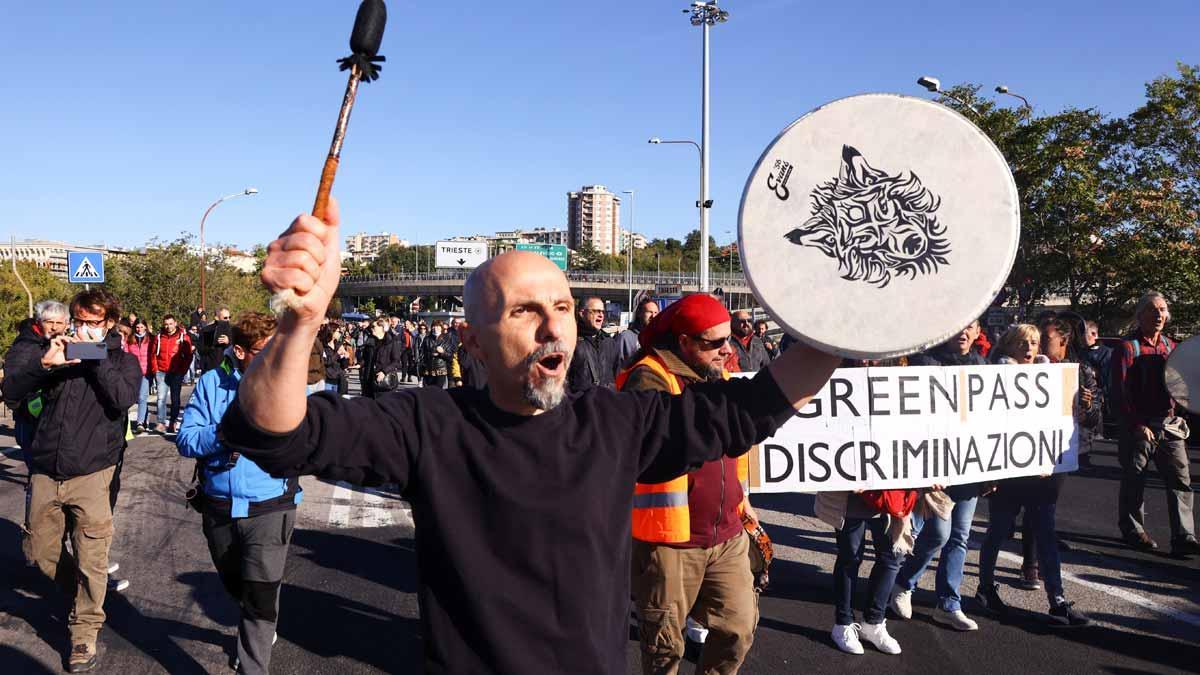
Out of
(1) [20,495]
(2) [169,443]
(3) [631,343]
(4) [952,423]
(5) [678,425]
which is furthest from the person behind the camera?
(2) [169,443]

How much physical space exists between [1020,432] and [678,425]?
4516 mm

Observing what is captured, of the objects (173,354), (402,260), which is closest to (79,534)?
(173,354)

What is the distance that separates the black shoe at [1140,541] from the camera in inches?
285

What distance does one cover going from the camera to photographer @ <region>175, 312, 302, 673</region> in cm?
408

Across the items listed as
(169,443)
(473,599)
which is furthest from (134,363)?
(169,443)

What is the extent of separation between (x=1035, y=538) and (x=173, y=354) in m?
12.3

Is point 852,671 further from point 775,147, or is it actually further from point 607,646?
point 775,147

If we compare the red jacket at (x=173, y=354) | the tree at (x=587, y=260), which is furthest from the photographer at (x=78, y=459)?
the tree at (x=587, y=260)

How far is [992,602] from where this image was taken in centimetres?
576

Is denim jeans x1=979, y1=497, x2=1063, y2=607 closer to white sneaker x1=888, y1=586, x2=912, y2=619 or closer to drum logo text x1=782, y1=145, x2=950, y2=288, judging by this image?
white sneaker x1=888, y1=586, x2=912, y2=619

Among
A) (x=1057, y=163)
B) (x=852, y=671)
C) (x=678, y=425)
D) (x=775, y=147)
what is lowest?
(x=852, y=671)

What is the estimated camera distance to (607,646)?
199cm

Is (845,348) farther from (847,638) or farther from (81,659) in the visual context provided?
(81,659)

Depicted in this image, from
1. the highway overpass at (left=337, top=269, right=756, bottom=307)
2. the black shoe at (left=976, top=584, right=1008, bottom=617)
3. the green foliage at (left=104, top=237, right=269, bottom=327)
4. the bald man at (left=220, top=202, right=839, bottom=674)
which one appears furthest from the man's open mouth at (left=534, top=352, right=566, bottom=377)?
the highway overpass at (left=337, top=269, right=756, bottom=307)
